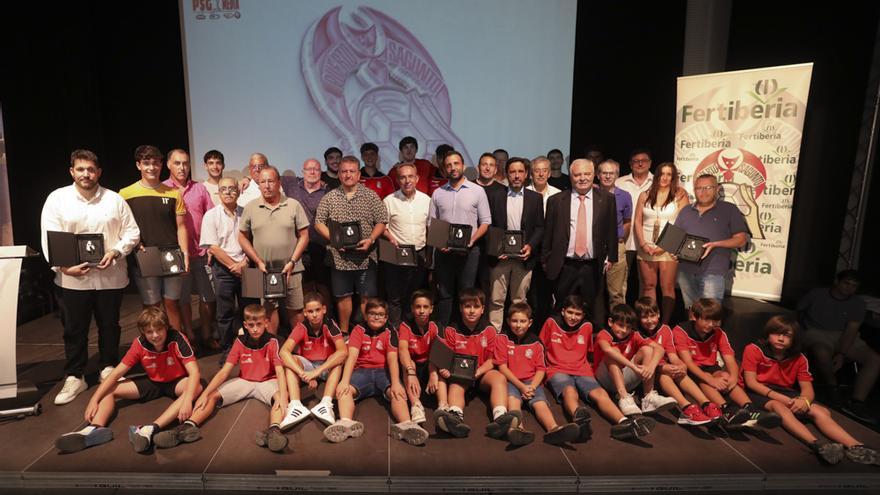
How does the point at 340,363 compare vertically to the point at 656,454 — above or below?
above

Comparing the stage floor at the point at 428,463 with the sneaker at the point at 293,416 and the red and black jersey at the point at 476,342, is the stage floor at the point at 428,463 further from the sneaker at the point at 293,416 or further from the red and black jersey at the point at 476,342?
the red and black jersey at the point at 476,342

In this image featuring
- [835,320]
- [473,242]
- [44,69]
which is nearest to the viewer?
[835,320]

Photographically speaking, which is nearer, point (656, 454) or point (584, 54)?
point (656, 454)

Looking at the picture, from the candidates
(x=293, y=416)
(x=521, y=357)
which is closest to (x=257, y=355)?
(x=293, y=416)

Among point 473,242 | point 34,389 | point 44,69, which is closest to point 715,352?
point 473,242

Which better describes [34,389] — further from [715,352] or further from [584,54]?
[584,54]

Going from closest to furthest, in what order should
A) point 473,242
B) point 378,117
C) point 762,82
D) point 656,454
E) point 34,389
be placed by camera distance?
point 656,454
point 34,389
point 473,242
point 762,82
point 378,117

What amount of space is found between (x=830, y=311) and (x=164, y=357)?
4987 millimetres

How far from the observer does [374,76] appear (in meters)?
5.85

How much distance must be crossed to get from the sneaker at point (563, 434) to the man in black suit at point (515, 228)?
4.84 ft

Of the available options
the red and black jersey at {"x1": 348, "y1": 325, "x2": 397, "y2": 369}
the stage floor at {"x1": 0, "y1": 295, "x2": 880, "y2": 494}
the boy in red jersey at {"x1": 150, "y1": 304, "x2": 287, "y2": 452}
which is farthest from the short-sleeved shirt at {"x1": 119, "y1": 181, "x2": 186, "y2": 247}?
the red and black jersey at {"x1": 348, "y1": 325, "x2": 397, "y2": 369}

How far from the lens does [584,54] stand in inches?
236

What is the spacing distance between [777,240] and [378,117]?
460 cm

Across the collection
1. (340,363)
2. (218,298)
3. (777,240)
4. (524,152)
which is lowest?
(340,363)
